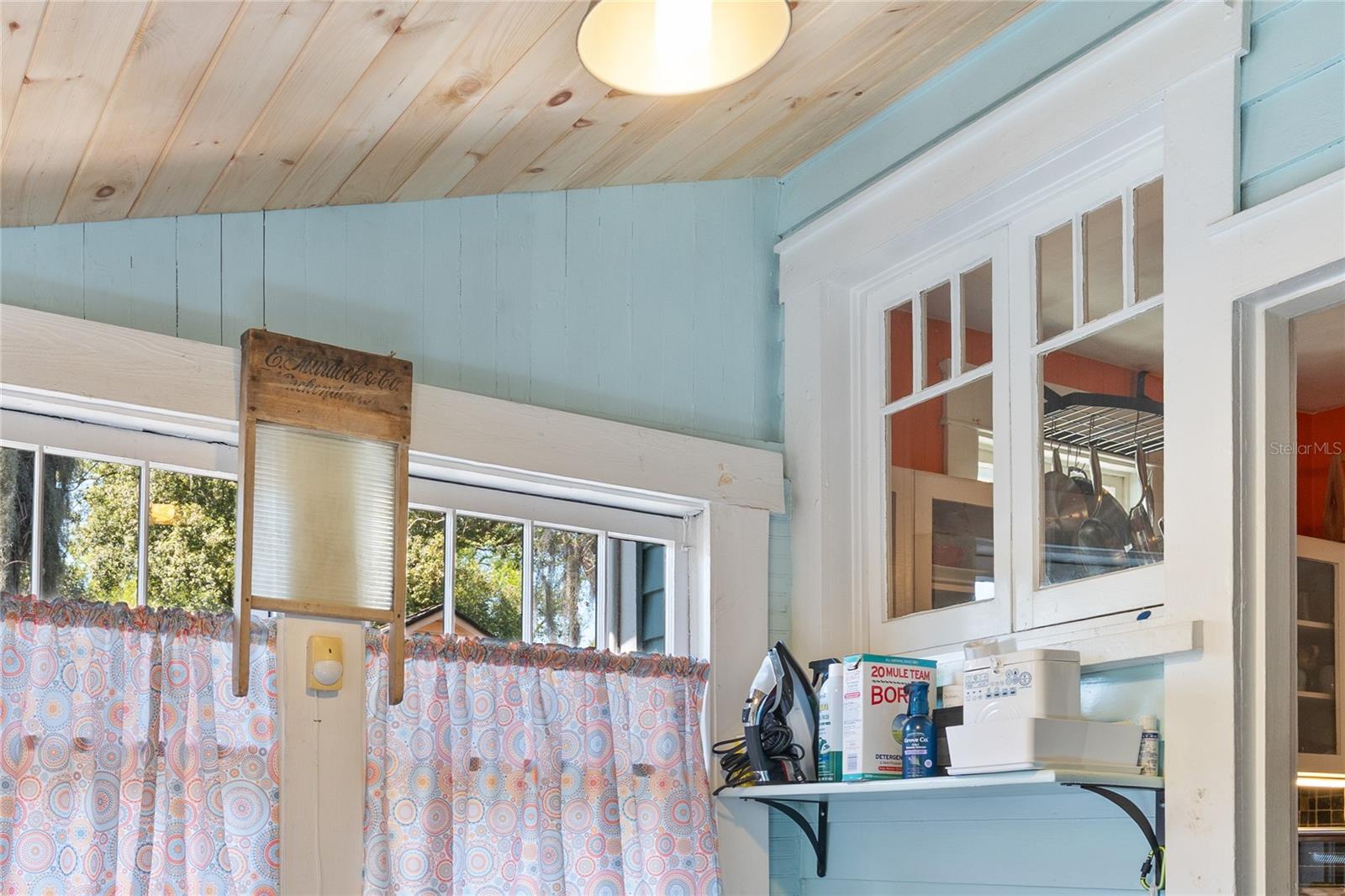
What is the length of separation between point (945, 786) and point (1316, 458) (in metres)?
2.91

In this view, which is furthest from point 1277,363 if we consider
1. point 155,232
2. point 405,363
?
point 155,232

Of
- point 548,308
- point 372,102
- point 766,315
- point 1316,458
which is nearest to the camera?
point 372,102

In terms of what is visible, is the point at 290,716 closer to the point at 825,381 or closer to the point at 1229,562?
the point at 825,381

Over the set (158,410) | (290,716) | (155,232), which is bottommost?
(290,716)

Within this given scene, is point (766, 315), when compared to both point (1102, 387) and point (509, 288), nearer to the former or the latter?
point (509, 288)

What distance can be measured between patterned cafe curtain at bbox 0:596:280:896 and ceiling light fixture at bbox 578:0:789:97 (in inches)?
48.6

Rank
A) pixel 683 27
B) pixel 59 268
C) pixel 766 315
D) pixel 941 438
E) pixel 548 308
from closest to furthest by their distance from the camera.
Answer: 1. pixel 683 27
2. pixel 59 268
3. pixel 941 438
4. pixel 548 308
5. pixel 766 315

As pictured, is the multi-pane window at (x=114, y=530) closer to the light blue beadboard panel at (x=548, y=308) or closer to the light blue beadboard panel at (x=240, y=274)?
the light blue beadboard panel at (x=240, y=274)

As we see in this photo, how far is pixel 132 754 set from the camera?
2.28 m

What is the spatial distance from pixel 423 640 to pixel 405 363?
21.3 inches

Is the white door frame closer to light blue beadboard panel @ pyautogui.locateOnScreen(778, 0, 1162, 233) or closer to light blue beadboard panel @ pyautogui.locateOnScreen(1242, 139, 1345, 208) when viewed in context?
light blue beadboard panel @ pyautogui.locateOnScreen(1242, 139, 1345, 208)

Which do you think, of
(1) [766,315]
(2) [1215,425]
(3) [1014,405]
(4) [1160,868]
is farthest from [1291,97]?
(1) [766,315]

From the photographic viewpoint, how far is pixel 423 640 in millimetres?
2604

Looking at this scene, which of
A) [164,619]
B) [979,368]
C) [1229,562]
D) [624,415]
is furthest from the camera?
[624,415]
